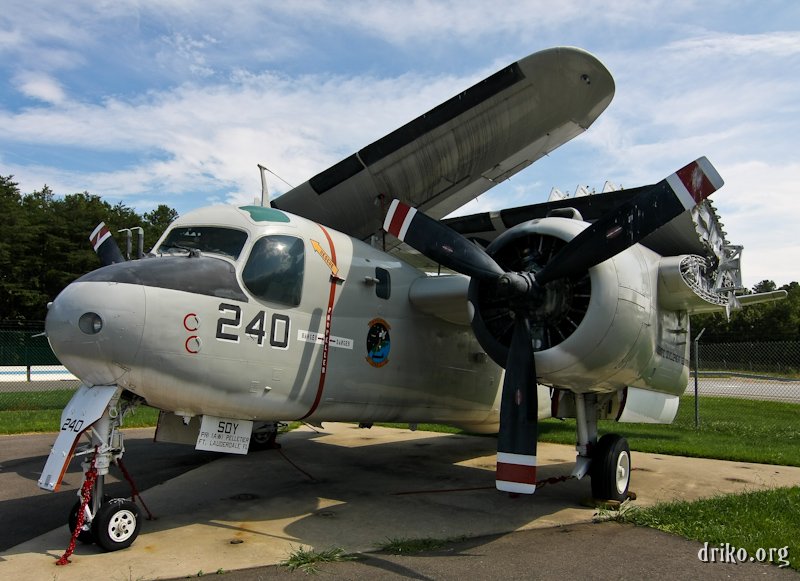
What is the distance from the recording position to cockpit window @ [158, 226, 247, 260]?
6.91 m

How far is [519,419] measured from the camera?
268 inches

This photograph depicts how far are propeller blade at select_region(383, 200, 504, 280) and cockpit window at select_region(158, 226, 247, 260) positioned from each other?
204 cm

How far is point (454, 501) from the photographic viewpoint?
8031 mm

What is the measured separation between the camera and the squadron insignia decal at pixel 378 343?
321 inches

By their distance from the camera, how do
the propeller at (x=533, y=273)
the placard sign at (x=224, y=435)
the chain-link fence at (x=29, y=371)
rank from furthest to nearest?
the chain-link fence at (x=29, y=371), the propeller at (x=533, y=273), the placard sign at (x=224, y=435)

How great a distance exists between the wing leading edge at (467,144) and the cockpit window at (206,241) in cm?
330

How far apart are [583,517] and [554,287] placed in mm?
2812

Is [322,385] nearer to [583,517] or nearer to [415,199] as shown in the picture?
[583,517]

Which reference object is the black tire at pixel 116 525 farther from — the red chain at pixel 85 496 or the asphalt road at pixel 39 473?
the asphalt road at pixel 39 473

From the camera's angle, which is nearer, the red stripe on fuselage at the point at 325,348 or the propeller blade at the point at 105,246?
the red stripe on fuselage at the point at 325,348

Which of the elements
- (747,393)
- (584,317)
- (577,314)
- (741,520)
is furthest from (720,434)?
(747,393)

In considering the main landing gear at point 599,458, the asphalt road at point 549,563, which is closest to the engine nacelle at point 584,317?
the main landing gear at point 599,458

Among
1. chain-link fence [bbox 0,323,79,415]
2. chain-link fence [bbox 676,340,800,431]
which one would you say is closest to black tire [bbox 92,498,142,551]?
chain-link fence [bbox 676,340,800,431]

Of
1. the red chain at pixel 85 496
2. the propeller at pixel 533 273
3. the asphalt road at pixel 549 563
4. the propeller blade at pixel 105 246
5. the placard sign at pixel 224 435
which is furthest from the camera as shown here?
the propeller blade at pixel 105 246
